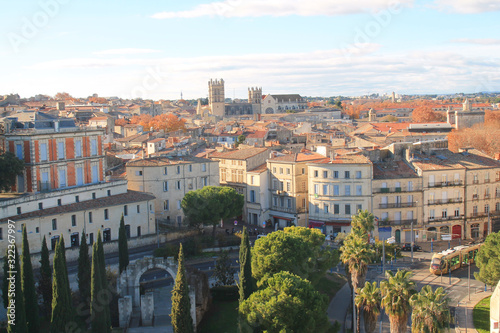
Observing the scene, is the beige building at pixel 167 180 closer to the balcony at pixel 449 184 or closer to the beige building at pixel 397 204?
the beige building at pixel 397 204

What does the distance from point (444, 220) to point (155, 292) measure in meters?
35.4

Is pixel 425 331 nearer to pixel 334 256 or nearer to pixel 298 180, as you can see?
pixel 334 256

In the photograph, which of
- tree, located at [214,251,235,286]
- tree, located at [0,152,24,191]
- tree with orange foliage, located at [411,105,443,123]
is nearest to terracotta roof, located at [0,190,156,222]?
tree, located at [0,152,24,191]

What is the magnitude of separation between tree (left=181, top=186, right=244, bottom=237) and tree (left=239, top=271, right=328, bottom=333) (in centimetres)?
2430

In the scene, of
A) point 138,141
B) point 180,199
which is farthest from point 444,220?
point 138,141

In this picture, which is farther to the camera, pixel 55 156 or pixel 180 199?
pixel 180 199

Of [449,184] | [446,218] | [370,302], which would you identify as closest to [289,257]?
[370,302]

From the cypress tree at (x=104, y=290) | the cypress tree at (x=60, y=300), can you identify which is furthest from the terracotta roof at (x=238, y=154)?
the cypress tree at (x=60, y=300)

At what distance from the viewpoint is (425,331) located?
31797 millimetres

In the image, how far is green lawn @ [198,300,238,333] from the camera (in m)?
42.1

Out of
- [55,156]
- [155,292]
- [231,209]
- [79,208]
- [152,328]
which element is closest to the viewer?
[152,328]

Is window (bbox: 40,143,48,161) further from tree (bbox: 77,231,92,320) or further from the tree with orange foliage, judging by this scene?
the tree with orange foliage

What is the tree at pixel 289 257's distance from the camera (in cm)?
4156

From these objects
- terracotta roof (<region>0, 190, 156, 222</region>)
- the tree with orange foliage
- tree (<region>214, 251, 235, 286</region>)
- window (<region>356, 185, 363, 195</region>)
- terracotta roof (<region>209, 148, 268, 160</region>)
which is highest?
the tree with orange foliage
